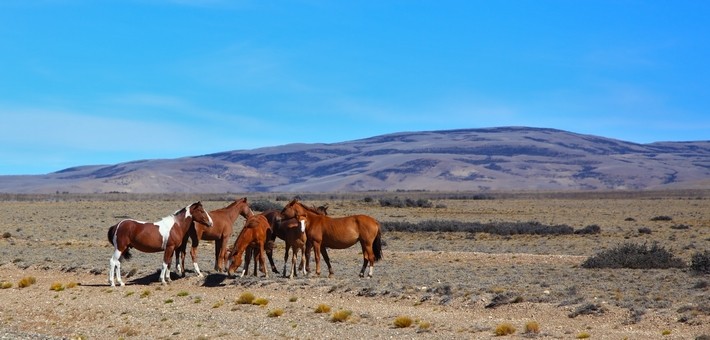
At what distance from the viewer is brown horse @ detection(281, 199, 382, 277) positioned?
2066 cm

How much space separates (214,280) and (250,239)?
1.25 m

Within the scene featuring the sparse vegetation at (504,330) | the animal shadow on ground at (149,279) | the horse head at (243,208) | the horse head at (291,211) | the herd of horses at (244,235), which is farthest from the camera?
the horse head at (243,208)

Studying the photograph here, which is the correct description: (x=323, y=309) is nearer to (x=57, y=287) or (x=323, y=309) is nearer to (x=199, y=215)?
(x=199, y=215)

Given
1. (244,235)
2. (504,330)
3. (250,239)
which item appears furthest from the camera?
(250,239)

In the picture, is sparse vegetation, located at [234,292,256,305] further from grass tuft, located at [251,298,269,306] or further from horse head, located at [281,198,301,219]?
horse head, located at [281,198,301,219]

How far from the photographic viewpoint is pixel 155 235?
20.0 m

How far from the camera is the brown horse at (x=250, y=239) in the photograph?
20205mm

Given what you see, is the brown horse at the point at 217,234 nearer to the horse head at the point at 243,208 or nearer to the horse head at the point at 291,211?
the horse head at the point at 243,208

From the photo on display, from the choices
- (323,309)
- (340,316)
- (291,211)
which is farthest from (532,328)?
(291,211)

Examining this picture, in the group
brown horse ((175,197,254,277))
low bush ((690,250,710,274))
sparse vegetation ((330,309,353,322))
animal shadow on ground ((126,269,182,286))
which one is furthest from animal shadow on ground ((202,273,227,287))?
low bush ((690,250,710,274))

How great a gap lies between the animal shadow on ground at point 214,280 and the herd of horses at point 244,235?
231 mm

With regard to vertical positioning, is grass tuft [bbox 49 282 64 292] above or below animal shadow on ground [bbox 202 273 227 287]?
below

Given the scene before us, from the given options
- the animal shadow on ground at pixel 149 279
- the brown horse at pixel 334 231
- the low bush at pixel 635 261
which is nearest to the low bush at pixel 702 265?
the low bush at pixel 635 261

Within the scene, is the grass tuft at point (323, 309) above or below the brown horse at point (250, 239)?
below
